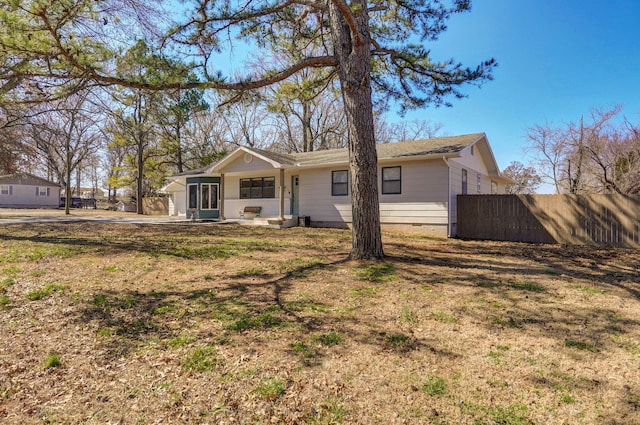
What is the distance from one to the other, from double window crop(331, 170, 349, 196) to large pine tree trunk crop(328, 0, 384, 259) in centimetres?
746

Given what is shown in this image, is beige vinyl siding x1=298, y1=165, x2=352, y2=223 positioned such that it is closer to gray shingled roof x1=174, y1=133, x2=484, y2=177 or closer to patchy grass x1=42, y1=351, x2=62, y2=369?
gray shingled roof x1=174, y1=133, x2=484, y2=177

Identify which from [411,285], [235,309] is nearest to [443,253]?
[411,285]

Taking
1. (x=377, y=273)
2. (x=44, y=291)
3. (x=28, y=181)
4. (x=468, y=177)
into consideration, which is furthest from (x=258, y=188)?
(x=28, y=181)

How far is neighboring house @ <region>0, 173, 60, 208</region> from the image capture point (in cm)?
3641

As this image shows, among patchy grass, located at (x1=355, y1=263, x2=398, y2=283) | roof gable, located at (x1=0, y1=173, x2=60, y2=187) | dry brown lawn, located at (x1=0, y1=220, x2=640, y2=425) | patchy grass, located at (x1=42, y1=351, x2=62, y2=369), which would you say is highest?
roof gable, located at (x1=0, y1=173, x2=60, y2=187)

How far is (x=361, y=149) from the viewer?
6555 millimetres

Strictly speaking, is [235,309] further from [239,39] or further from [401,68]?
[401,68]

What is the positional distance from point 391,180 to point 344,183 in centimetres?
204

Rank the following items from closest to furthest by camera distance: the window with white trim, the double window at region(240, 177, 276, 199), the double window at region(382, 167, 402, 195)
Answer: the double window at region(382, 167, 402, 195) < the double window at region(240, 177, 276, 199) < the window with white trim

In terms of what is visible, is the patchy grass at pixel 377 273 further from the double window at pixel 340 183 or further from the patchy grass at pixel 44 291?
the double window at pixel 340 183

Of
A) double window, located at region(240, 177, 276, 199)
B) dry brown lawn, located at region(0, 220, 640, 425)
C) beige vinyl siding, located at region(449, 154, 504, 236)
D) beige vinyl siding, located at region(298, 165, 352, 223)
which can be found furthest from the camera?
double window, located at region(240, 177, 276, 199)

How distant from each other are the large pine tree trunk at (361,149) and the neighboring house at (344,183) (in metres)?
5.91

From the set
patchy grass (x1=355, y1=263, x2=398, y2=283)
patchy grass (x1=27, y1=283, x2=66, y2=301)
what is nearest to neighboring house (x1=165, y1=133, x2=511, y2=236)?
patchy grass (x1=355, y1=263, x2=398, y2=283)

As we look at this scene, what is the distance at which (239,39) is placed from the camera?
7.82 metres
